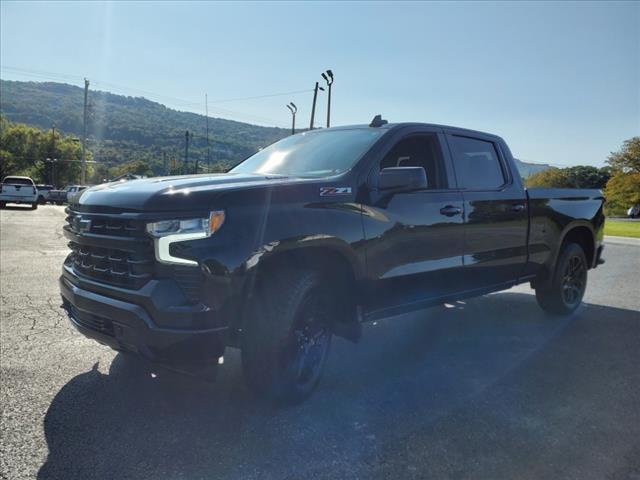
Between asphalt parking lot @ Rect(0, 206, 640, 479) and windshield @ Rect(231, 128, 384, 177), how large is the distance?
160cm

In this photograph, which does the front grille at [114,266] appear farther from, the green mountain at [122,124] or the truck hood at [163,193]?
the green mountain at [122,124]

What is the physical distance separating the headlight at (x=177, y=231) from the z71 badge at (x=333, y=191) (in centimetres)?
78

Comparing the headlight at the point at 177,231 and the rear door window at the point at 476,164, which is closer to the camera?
the headlight at the point at 177,231

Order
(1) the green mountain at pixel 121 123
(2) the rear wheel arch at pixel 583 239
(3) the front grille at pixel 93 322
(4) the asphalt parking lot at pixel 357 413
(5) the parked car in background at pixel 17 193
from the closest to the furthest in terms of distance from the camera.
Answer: (4) the asphalt parking lot at pixel 357 413 < (3) the front grille at pixel 93 322 < (2) the rear wheel arch at pixel 583 239 < (5) the parked car in background at pixel 17 193 < (1) the green mountain at pixel 121 123

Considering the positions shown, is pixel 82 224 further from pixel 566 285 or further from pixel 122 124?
pixel 122 124

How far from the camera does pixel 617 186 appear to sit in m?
64.1

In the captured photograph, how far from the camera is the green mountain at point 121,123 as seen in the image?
66875 millimetres

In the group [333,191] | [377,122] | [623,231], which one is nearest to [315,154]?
[377,122]

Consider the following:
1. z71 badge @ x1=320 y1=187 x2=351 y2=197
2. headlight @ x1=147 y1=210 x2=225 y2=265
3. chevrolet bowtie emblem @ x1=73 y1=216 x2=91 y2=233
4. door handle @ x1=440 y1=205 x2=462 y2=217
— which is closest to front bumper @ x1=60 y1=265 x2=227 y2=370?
headlight @ x1=147 y1=210 x2=225 y2=265

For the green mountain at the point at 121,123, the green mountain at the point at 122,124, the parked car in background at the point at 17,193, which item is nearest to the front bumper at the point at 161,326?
the parked car in background at the point at 17,193

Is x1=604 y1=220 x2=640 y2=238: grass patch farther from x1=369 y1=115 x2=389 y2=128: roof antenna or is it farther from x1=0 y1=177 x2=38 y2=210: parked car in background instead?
x1=0 y1=177 x2=38 y2=210: parked car in background

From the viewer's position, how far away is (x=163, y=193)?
9.48 ft

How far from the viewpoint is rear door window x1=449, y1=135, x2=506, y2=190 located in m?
4.61

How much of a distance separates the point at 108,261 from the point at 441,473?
220cm
